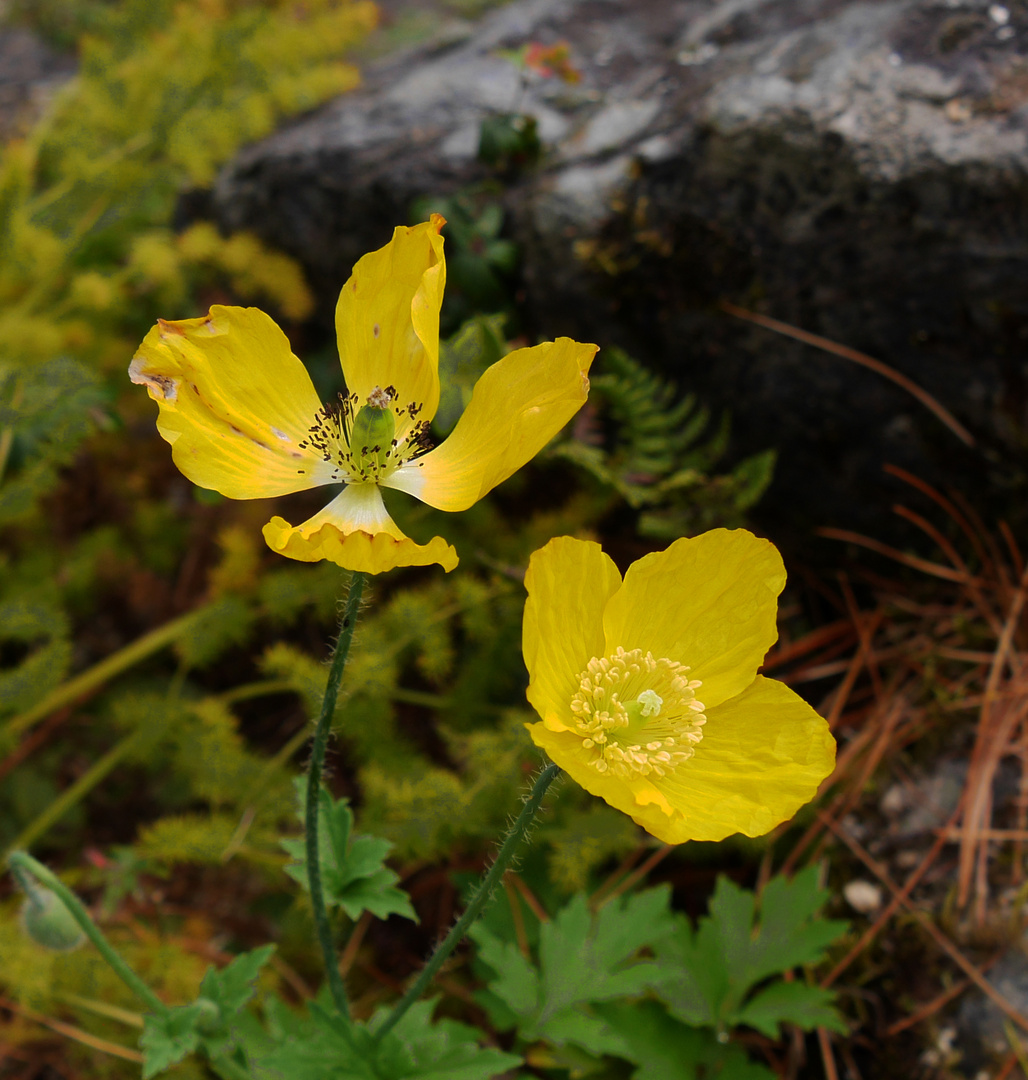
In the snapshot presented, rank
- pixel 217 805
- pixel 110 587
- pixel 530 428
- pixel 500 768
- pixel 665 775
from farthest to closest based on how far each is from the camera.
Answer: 1. pixel 110 587
2. pixel 217 805
3. pixel 500 768
4. pixel 665 775
5. pixel 530 428

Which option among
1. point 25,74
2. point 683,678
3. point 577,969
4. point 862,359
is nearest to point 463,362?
point 862,359

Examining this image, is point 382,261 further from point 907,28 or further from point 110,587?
point 110,587

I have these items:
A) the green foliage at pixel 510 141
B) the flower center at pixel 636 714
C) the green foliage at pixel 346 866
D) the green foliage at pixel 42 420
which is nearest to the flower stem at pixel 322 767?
the green foliage at pixel 346 866

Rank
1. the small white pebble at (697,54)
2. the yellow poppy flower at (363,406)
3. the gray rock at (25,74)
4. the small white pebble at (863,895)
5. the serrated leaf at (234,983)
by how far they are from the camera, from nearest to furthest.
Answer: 1. the yellow poppy flower at (363,406)
2. the serrated leaf at (234,983)
3. the small white pebble at (863,895)
4. the small white pebble at (697,54)
5. the gray rock at (25,74)

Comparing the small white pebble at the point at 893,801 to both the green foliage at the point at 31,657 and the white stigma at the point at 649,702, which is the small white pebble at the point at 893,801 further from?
the green foliage at the point at 31,657

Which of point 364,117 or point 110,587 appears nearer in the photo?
point 110,587

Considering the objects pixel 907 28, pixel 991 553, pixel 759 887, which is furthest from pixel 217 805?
pixel 907 28
